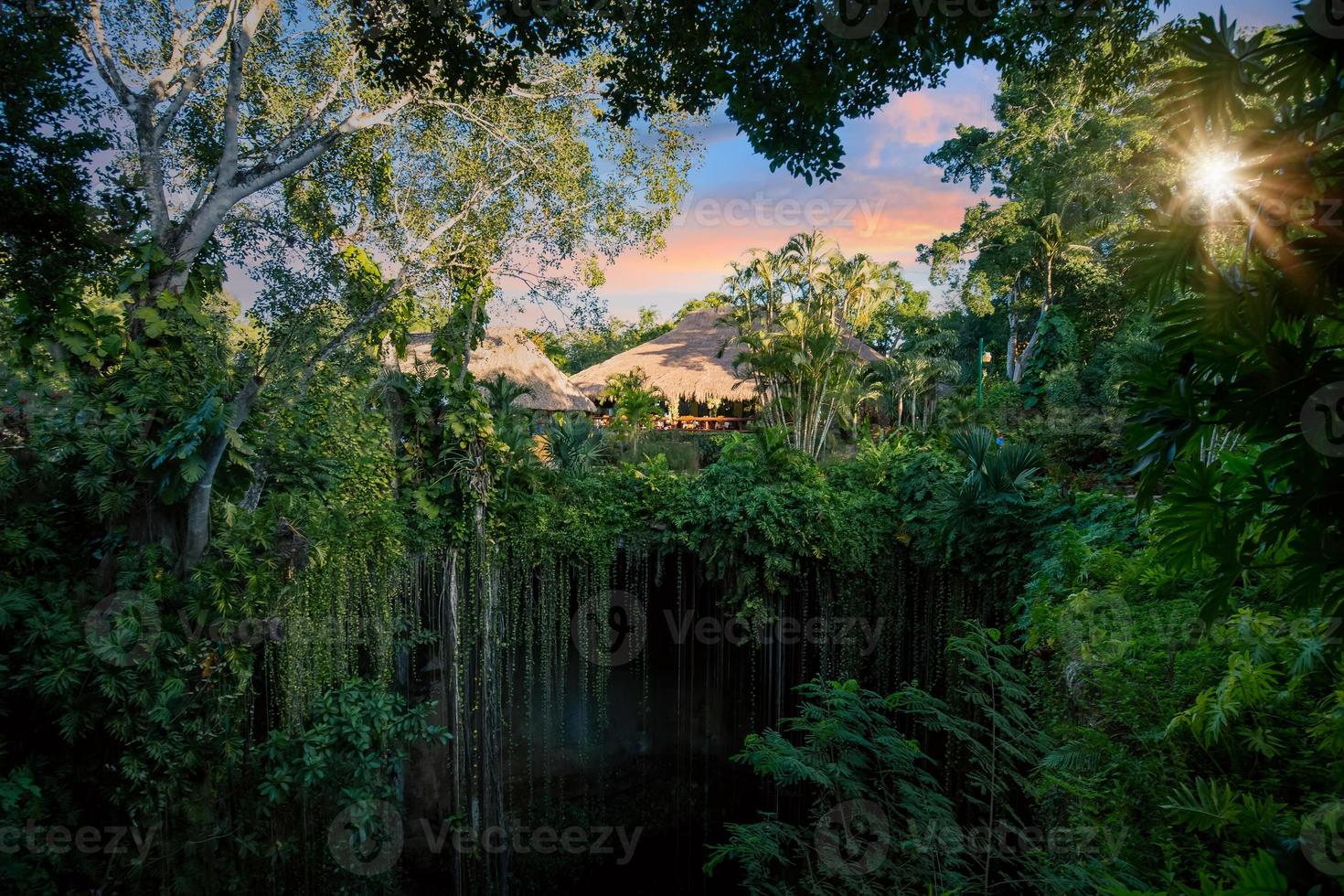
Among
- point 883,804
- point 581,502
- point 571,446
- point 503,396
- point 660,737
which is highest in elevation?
point 503,396

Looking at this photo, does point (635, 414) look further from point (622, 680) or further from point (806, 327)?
point (622, 680)

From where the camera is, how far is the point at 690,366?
1518 cm

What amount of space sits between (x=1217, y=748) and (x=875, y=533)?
4.54 m

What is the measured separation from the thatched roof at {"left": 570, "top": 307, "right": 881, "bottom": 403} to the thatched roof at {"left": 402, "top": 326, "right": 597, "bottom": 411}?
125cm

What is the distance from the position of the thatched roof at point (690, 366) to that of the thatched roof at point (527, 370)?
1.25 meters

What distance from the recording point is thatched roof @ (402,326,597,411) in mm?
12766

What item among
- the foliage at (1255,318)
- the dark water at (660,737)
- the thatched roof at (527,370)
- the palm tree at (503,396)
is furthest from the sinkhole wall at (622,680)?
the thatched roof at (527,370)

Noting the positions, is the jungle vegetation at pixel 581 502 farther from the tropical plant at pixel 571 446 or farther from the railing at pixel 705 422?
the railing at pixel 705 422

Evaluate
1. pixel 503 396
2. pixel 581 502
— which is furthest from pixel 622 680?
pixel 503 396

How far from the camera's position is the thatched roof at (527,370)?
1277cm

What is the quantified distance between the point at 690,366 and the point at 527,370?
146 inches

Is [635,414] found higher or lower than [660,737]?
higher

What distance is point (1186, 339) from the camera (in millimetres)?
1040

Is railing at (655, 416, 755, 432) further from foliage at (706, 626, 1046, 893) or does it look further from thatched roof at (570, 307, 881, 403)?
foliage at (706, 626, 1046, 893)
